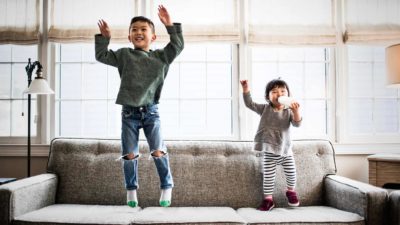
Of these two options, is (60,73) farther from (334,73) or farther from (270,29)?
(334,73)

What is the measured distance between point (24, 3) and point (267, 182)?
2707 millimetres

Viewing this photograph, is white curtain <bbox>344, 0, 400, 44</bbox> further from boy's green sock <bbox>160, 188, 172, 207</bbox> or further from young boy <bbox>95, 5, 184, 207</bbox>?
boy's green sock <bbox>160, 188, 172, 207</bbox>

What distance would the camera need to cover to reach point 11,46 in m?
3.54

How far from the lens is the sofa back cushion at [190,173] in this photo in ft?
9.12

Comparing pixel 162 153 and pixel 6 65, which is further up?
pixel 6 65

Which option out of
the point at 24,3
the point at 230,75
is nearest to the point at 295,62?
the point at 230,75

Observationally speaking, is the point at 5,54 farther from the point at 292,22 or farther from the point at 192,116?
the point at 292,22

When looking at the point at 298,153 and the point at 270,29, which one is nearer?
the point at 298,153

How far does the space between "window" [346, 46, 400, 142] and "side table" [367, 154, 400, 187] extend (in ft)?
1.75

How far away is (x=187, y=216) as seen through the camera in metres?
2.34

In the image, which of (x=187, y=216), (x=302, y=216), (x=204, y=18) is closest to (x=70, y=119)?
(x=204, y=18)

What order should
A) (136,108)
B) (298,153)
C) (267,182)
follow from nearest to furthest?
(136,108), (267,182), (298,153)

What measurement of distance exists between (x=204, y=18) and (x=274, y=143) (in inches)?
55.9

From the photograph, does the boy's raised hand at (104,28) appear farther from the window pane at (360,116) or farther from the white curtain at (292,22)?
the window pane at (360,116)
